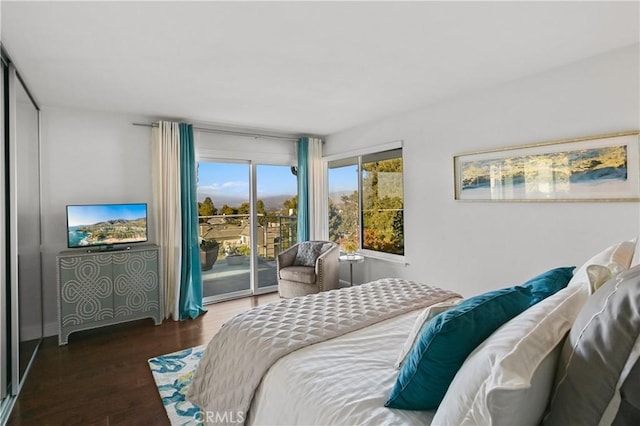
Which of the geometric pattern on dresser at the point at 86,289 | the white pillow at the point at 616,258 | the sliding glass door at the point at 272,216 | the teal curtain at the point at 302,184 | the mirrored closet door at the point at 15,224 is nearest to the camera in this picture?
the white pillow at the point at 616,258

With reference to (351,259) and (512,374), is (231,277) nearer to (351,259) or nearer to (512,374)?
(351,259)

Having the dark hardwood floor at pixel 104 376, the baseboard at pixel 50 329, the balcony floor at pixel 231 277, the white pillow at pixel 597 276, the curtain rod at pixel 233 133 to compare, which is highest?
the curtain rod at pixel 233 133

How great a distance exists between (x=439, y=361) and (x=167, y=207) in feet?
12.8

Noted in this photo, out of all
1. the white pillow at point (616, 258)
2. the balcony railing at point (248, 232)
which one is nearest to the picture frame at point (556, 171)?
the white pillow at point (616, 258)

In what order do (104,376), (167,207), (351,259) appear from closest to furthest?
(104,376) < (167,207) < (351,259)

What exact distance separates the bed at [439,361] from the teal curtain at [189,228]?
7.75 ft

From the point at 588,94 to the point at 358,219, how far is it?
123 inches

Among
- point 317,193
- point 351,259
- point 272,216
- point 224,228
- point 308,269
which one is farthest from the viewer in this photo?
point 317,193

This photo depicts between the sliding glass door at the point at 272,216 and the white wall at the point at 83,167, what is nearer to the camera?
the white wall at the point at 83,167

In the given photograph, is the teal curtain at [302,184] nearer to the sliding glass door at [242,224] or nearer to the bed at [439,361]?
the sliding glass door at [242,224]

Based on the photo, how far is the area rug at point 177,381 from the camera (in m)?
2.21

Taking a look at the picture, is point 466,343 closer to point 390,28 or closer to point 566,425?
point 566,425

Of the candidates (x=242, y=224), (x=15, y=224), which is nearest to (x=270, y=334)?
(x=15, y=224)

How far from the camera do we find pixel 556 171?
2922mm
